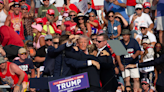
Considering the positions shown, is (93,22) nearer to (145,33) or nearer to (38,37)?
(145,33)

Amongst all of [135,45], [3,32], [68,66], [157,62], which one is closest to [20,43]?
[3,32]

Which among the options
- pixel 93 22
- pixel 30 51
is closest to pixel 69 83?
pixel 30 51

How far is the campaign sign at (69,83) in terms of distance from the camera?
3094 millimetres

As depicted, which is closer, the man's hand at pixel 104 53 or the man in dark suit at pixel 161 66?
the man's hand at pixel 104 53

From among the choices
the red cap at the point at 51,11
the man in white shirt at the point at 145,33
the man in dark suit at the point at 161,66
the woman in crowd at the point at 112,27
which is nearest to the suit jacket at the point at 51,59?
the man in dark suit at the point at 161,66

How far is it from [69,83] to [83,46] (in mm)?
1231

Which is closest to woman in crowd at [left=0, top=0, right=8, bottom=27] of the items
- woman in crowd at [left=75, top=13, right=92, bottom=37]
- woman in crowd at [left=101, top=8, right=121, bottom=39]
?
woman in crowd at [left=75, top=13, right=92, bottom=37]

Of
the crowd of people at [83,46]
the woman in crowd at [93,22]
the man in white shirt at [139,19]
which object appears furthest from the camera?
the man in white shirt at [139,19]

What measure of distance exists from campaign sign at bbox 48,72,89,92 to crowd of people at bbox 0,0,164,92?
0.18 meters

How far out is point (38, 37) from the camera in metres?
6.39

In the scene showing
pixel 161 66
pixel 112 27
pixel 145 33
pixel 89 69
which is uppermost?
pixel 112 27

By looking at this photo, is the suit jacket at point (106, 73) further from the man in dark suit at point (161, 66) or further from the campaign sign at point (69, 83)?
the man in dark suit at point (161, 66)

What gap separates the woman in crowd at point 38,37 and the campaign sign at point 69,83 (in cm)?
304

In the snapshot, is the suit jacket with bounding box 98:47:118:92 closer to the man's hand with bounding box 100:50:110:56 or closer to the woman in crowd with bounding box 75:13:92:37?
the man's hand with bounding box 100:50:110:56
